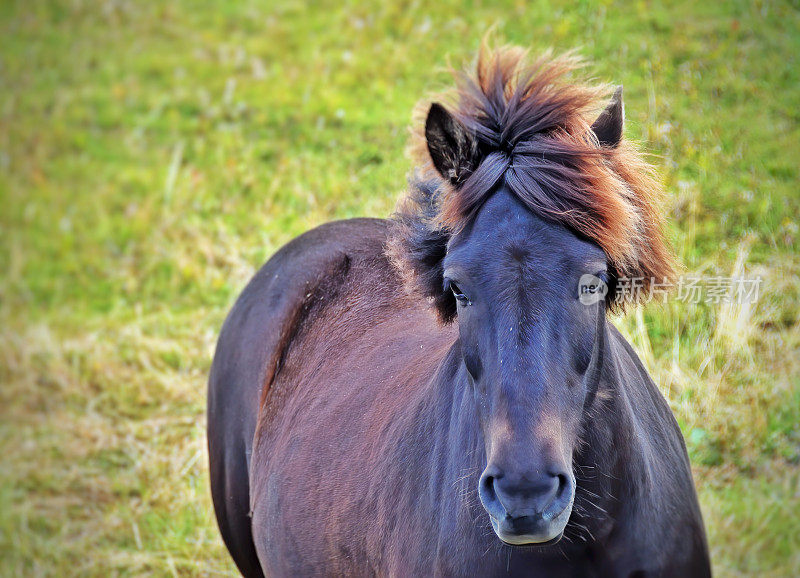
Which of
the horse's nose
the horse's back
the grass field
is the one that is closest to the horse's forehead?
the horse's nose

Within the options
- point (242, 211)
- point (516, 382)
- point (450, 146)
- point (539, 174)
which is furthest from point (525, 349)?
point (242, 211)

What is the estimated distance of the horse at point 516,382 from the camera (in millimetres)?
2195

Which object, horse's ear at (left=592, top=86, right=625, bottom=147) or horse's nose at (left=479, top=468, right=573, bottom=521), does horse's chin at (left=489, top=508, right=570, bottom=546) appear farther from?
horse's ear at (left=592, top=86, right=625, bottom=147)

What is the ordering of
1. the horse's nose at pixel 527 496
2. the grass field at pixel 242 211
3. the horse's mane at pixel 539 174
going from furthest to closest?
Result: the grass field at pixel 242 211 < the horse's mane at pixel 539 174 < the horse's nose at pixel 527 496

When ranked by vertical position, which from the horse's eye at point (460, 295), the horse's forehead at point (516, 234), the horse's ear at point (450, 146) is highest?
the horse's ear at point (450, 146)

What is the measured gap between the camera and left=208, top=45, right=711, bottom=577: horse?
2195mm

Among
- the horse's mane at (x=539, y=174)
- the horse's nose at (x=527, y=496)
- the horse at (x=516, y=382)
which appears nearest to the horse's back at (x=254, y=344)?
the horse at (x=516, y=382)

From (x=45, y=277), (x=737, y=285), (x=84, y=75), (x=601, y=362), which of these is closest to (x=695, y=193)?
(x=737, y=285)

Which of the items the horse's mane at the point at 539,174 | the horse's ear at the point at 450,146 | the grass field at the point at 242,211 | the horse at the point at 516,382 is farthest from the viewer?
the grass field at the point at 242,211

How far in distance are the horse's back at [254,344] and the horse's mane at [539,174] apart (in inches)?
57.7

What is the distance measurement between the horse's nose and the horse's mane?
2.43 feet

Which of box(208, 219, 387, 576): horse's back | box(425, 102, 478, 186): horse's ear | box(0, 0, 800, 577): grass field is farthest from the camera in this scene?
box(0, 0, 800, 577): grass field

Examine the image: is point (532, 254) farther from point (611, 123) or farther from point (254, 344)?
point (254, 344)

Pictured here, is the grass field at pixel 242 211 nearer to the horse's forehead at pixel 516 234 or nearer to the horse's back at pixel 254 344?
the horse's back at pixel 254 344
